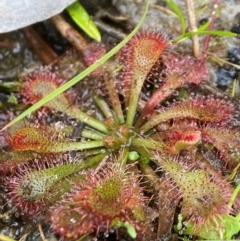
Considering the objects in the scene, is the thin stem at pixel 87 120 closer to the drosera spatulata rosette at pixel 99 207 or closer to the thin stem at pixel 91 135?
the thin stem at pixel 91 135

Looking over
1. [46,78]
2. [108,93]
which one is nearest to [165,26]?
[108,93]

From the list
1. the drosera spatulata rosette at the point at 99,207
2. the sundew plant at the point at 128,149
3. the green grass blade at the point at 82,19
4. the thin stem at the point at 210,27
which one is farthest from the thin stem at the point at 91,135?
the thin stem at the point at 210,27

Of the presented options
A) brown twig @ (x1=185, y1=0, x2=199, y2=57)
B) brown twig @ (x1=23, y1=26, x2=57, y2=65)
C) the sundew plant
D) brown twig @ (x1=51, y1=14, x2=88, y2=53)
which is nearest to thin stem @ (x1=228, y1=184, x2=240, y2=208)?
the sundew plant

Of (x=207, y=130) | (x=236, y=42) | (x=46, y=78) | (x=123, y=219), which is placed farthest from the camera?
(x=236, y=42)

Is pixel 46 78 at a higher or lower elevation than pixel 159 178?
higher

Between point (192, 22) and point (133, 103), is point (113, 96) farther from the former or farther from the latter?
point (192, 22)

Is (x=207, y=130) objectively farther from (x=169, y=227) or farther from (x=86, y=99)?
(x=86, y=99)
